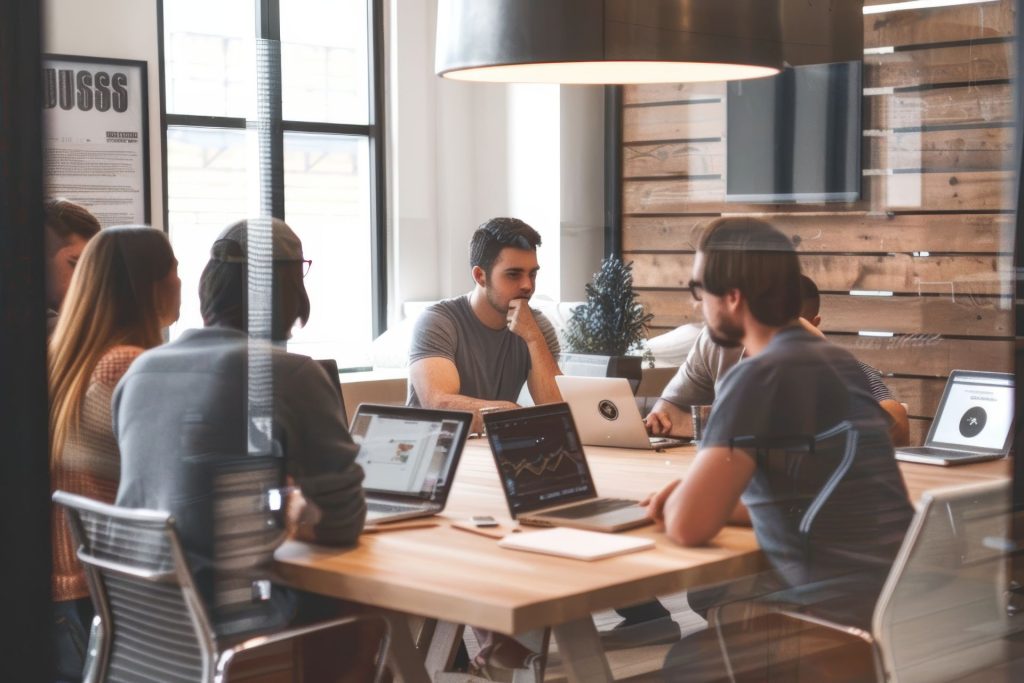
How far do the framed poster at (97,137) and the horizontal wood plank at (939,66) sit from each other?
100 centimetres

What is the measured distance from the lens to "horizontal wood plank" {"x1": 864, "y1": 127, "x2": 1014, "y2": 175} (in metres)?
1.81

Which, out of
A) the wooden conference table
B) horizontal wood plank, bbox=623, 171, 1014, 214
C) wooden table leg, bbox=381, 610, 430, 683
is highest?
horizontal wood plank, bbox=623, 171, 1014, 214

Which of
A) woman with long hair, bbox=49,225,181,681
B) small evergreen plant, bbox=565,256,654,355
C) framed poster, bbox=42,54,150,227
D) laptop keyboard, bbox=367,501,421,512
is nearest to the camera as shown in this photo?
framed poster, bbox=42,54,150,227

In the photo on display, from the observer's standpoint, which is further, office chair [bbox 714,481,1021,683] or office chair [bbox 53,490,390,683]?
office chair [bbox 714,481,1021,683]

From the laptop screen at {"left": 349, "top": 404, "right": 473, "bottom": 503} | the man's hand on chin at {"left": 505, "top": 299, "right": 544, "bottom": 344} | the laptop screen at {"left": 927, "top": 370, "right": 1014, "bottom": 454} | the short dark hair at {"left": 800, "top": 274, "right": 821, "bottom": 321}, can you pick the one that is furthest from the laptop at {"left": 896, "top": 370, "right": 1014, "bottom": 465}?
the laptop screen at {"left": 349, "top": 404, "right": 473, "bottom": 503}

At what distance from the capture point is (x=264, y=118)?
66.2 inches

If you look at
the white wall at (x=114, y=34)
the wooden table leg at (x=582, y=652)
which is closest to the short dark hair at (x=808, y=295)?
the wooden table leg at (x=582, y=652)

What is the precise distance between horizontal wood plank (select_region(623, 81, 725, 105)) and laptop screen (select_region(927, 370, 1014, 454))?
546 millimetres

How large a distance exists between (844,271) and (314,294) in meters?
0.74

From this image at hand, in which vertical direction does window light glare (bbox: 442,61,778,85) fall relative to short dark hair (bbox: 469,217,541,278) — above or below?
above

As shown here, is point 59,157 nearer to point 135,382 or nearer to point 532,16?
point 135,382

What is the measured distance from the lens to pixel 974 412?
187 centimetres

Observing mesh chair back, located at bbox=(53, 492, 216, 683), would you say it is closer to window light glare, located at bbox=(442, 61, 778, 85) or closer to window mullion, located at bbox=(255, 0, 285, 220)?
window mullion, located at bbox=(255, 0, 285, 220)

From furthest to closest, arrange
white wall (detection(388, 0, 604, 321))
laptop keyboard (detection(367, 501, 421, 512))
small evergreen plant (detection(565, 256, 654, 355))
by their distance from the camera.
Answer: laptop keyboard (detection(367, 501, 421, 512)), small evergreen plant (detection(565, 256, 654, 355)), white wall (detection(388, 0, 604, 321))
